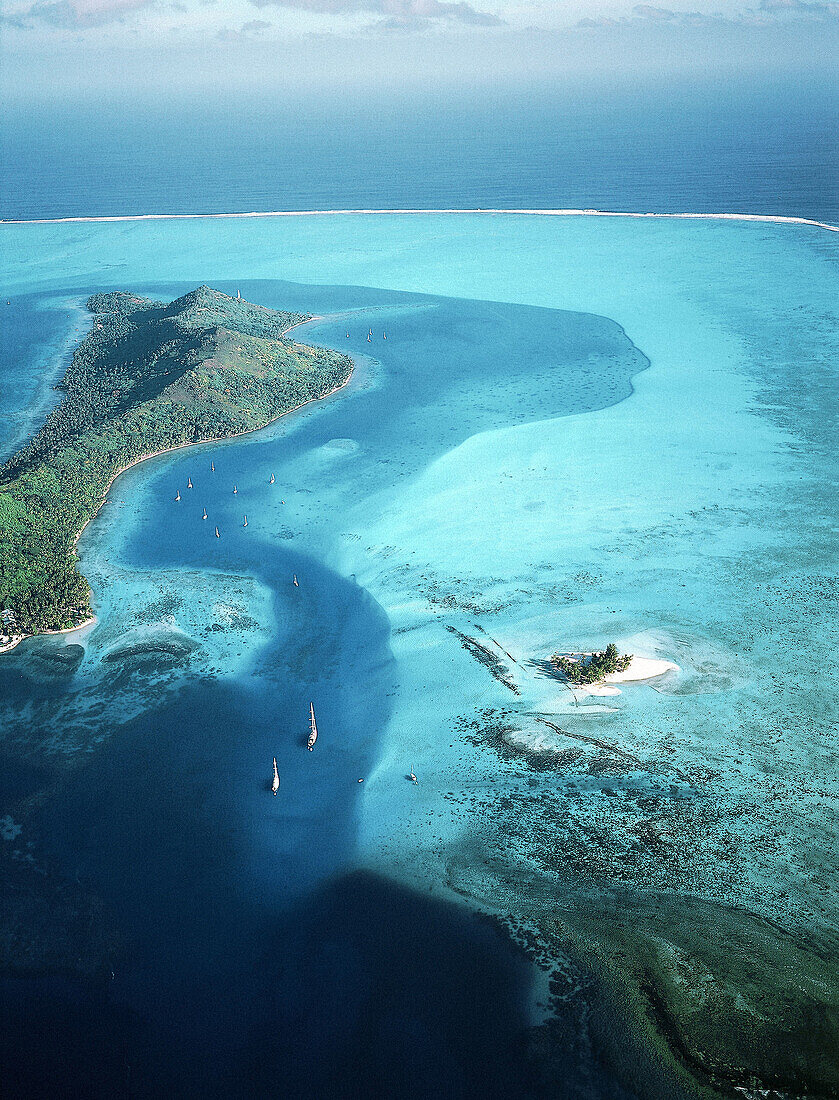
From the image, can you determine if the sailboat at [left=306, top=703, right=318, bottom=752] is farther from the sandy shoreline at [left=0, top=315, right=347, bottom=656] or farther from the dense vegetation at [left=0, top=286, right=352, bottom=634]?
the dense vegetation at [left=0, top=286, right=352, bottom=634]

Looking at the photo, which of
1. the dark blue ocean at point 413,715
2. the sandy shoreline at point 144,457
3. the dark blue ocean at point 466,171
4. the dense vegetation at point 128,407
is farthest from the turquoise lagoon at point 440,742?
the dark blue ocean at point 466,171

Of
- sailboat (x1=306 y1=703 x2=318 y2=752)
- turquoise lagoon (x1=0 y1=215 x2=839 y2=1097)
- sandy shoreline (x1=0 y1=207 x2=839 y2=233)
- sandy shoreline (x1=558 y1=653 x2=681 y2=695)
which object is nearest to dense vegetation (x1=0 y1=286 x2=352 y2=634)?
turquoise lagoon (x1=0 y1=215 x2=839 y2=1097)

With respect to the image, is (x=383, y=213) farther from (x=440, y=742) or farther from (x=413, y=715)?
(x=440, y=742)

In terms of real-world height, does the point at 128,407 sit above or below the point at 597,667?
above

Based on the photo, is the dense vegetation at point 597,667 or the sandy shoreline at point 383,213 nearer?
the dense vegetation at point 597,667

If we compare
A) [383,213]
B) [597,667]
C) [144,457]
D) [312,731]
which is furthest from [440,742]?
[383,213]

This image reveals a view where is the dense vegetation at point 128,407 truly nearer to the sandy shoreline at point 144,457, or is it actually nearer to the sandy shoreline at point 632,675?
the sandy shoreline at point 144,457
